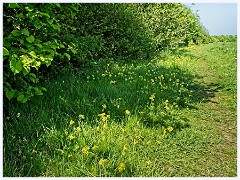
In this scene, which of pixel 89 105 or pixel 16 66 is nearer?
pixel 16 66

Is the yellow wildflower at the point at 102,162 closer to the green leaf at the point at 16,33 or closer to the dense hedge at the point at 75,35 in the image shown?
the dense hedge at the point at 75,35

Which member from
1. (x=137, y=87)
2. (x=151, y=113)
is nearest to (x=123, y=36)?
(x=137, y=87)

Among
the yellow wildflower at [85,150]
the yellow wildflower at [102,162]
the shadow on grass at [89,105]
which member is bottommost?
the yellow wildflower at [102,162]

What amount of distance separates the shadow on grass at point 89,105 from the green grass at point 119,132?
1 cm

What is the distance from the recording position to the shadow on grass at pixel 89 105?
3703mm

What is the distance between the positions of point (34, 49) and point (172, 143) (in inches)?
80.7

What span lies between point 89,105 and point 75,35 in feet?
14.2

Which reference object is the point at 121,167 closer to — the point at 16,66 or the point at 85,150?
the point at 85,150

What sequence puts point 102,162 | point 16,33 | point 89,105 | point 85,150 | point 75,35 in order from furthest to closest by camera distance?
1. point 75,35
2. point 89,105
3. point 16,33
4. point 85,150
5. point 102,162

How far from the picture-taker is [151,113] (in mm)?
4578

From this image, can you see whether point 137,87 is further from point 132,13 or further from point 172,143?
point 132,13

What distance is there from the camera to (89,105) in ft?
15.6

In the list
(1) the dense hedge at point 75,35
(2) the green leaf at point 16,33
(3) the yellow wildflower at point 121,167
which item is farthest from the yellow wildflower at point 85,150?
(2) the green leaf at point 16,33

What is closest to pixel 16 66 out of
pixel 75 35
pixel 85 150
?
pixel 85 150
